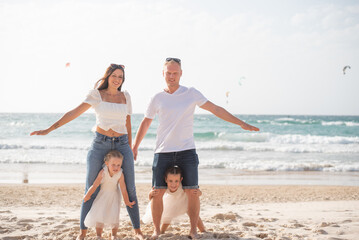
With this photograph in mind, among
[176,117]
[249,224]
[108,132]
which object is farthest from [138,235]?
[249,224]

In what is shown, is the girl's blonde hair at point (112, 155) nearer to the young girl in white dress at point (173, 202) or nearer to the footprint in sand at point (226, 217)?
the young girl in white dress at point (173, 202)

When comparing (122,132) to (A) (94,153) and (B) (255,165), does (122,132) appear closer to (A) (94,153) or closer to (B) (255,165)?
(A) (94,153)

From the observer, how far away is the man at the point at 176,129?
3.32 metres

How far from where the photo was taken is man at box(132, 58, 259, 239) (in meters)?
3.32

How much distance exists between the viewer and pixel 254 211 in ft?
17.3

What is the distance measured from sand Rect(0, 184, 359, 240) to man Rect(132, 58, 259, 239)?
1.36 ft

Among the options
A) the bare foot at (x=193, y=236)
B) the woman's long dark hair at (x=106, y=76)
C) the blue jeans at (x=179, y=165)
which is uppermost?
the woman's long dark hair at (x=106, y=76)

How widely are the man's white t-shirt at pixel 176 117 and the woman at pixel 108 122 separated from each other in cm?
34

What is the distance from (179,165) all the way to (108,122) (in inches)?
32.2

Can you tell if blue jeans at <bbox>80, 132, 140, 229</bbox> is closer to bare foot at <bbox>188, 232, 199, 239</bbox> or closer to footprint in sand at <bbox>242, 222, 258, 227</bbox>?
bare foot at <bbox>188, 232, 199, 239</bbox>

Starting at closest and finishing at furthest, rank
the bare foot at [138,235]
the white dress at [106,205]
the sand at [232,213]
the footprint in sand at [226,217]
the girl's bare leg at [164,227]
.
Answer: the white dress at [106,205]
the bare foot at [138,235]
the girl's bare leg at [164,227]
the sand at [232,213]
the footprint in sand at [226,217]

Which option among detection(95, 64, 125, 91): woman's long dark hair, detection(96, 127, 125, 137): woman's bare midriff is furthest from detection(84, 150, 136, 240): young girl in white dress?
detection(95, 64, 125, 91): woman's long dark hair

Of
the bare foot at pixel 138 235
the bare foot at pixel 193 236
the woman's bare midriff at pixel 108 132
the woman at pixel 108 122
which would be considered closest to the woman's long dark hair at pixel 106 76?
the woman at pixel 108 122

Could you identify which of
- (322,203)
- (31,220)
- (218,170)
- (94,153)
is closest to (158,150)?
(94,153)
